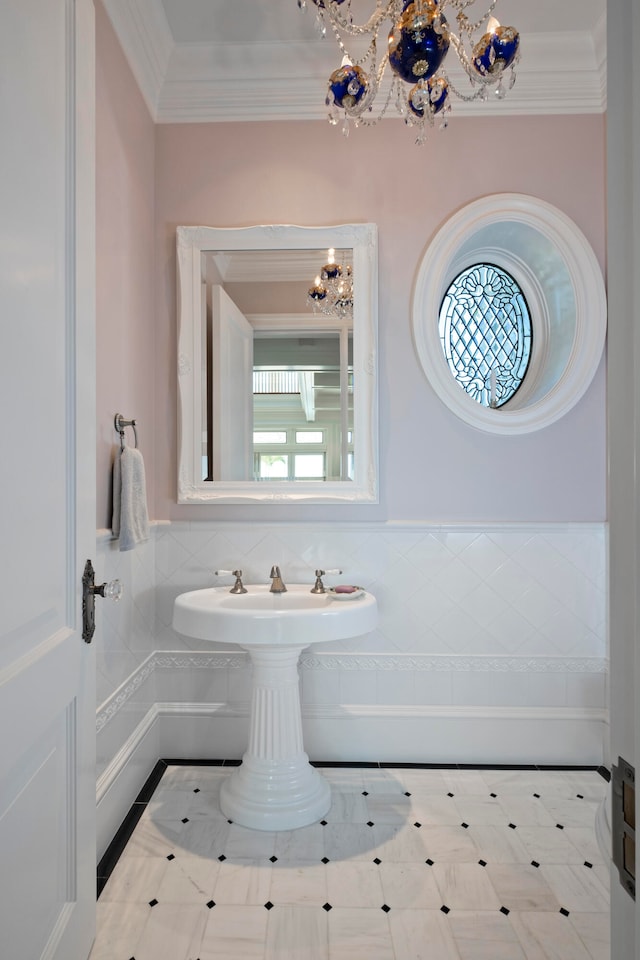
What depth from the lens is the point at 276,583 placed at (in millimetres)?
2428

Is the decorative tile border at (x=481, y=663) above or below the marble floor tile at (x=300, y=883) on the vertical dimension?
above

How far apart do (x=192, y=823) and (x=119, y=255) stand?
202 centimetres

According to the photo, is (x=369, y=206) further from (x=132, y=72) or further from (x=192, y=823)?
(x=192, y=823)

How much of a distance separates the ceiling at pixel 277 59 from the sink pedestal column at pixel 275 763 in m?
2.23

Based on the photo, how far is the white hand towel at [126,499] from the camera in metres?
2.04

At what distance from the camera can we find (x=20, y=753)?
0.99 meters

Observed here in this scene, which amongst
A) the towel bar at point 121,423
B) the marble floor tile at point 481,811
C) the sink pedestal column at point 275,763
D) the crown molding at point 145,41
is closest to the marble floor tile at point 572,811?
the marble floor tile at point 481,811

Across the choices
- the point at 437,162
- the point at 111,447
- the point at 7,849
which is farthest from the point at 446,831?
the point at 437,162

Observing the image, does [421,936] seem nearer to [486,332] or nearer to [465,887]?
[465,887]

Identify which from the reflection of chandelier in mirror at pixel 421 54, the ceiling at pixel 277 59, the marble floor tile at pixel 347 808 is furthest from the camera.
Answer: the ceiling at pixel 277 59

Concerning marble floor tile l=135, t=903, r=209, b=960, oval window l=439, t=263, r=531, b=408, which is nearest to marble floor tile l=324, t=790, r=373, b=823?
marble floor tile l=135, t=903, r=209, b=960

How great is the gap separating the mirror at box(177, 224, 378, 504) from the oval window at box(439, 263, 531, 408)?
0.41 m

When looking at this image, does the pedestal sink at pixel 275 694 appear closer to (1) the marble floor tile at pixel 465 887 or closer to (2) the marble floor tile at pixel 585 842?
(1) the marble floor tile at pixel 465 887

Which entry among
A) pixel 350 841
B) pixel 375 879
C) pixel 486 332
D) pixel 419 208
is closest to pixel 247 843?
pixel 350 841
